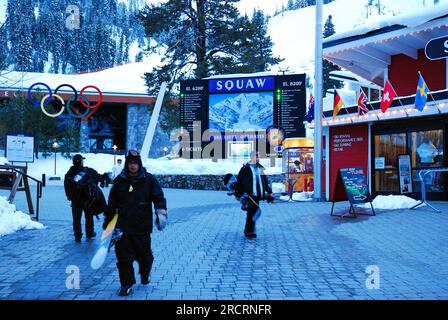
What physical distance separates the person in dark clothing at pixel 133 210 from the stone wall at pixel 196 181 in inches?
770

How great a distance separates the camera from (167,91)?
116ft

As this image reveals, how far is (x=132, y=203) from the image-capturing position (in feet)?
17.6

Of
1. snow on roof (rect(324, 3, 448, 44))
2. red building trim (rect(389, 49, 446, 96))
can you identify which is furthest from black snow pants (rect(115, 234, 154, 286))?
red building trim (rect(389, 49, 446, 96))

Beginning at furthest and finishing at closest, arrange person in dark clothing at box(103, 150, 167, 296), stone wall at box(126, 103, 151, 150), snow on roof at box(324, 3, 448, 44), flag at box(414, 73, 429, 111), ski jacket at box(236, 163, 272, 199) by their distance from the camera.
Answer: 1. stone wall at box(126, 103, 151, 150)
2. snow on roof at box(324, 3, 448, 44)
3. flag at box(414, 73, 429, 111)
4. ski jacket at box(236, 163, 272, 199)
5. person in dark clothing at box(103, 150, 167, 296)

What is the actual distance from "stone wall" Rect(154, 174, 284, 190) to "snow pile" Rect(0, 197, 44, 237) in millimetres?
15423

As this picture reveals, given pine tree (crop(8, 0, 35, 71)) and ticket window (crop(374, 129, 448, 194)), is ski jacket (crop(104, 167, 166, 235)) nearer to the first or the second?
ticket window (crop(374, 129, 448, 194))

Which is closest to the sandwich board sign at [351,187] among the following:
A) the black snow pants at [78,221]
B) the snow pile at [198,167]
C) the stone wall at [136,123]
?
the black snow pants at [78,221]

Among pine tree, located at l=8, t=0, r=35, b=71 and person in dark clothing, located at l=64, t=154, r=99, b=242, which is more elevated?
pine tree, located at l=8, t=0, r=35, b=71

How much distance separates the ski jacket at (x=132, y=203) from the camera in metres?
5.34

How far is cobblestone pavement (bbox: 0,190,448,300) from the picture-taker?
17.5 ft

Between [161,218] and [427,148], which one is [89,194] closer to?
[161,218]

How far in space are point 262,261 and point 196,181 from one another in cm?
1987
